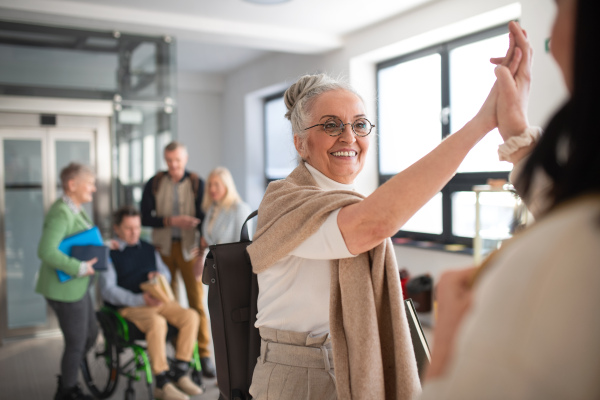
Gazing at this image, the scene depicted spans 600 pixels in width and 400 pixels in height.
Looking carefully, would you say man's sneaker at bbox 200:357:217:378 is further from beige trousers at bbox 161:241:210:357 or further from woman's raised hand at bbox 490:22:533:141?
woman's raised hand at bbox 490:22:533:141

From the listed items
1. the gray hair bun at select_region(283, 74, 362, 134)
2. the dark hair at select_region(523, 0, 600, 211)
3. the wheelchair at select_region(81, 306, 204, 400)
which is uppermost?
the gray hair bun at select_region(283, 74, 362, 134)

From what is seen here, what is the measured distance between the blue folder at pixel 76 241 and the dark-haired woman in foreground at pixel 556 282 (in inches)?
134

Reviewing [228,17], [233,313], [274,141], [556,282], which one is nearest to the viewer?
[556,282]

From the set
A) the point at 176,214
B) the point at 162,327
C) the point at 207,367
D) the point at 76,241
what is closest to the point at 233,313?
the point at 162,327

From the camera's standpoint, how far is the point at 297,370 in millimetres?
1108

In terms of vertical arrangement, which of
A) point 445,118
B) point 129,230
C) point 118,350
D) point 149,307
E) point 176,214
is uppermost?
point 445,118

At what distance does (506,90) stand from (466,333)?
573 mm

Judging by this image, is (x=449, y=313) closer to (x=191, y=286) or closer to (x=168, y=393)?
(x=168, y=393)

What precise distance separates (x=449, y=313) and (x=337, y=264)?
52cm

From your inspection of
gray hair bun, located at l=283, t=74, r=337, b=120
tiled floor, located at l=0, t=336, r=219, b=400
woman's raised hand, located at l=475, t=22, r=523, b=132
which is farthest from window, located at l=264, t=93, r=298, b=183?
woman's raised hand, located at l=475, t=22, r=523, b=132

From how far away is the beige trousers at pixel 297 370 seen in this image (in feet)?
3.59

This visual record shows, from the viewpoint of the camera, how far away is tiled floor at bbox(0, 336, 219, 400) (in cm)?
366

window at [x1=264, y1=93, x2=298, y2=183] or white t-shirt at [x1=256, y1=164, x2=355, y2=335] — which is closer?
white t-shirt at [x1=256, y1=164, x2=355, y2=335]

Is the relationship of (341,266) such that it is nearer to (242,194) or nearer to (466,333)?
(466,333)
